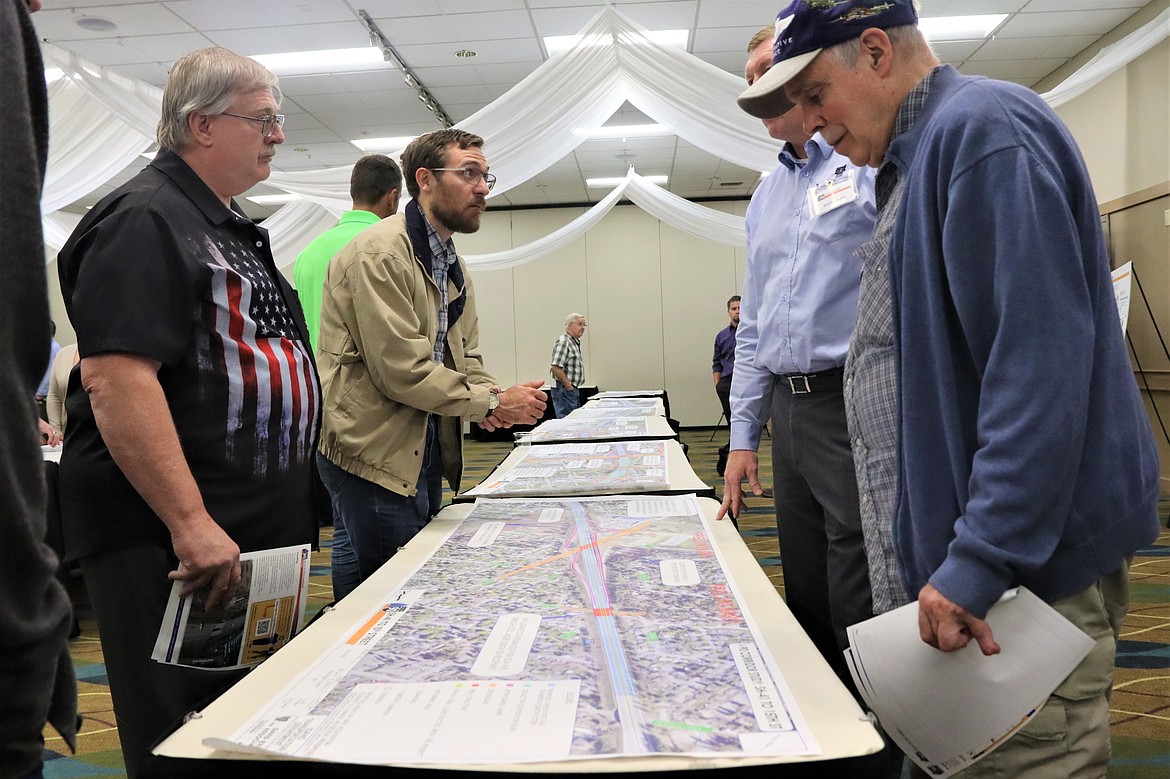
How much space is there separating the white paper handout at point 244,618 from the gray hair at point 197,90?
2.24 feet

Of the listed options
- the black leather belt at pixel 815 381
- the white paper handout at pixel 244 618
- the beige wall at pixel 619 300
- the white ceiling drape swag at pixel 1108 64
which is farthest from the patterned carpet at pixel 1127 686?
the beige wall at pixel 619 300

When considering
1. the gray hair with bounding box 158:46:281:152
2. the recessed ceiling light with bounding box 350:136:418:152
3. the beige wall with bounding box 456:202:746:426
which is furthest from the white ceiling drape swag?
the beige wall with bounding box 456:202:746:426

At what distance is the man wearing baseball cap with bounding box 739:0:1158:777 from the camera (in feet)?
2.76

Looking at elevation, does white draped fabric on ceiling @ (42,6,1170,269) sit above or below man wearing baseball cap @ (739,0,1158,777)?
above

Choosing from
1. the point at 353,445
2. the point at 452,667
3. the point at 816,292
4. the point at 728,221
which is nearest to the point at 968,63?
the point at 728,221

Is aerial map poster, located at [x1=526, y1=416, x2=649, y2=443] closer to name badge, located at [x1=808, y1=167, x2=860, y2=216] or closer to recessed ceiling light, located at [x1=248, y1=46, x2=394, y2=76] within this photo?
name badge, located at [x1=808, y1=167, x2=860, y2=216]

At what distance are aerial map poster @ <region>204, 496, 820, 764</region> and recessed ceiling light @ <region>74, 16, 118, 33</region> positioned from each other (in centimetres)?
532

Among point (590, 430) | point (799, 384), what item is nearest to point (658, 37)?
point (590, 430)

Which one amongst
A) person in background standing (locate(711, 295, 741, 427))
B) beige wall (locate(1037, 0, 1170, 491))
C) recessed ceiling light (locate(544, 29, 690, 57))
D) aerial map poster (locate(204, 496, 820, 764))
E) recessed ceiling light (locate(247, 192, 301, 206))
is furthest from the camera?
recessed ceiling light (locate(247, 192, 301, 206))

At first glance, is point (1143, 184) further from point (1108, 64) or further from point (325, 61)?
point (325, 61)

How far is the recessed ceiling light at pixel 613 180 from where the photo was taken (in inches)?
410

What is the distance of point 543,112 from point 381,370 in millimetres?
2868

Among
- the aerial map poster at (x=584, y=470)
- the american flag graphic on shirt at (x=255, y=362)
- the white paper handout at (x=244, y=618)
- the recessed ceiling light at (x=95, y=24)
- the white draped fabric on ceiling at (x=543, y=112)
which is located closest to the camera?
the white paper handout at (x=244, y=618)

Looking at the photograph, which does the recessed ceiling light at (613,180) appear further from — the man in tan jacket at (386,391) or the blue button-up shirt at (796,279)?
the man in tan jacket at (386,391)
